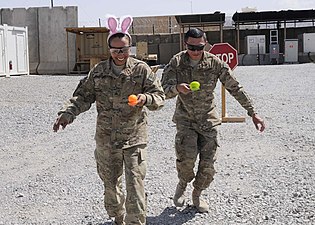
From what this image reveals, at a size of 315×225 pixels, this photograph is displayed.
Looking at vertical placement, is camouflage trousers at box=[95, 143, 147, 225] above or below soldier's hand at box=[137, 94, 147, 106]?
below

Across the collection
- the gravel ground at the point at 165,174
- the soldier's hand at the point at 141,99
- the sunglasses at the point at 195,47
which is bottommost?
the gravel ground at the point at 165,174

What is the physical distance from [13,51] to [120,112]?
23.7 m

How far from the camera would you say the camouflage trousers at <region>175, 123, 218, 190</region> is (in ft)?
16.5

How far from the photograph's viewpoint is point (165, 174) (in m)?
6.68

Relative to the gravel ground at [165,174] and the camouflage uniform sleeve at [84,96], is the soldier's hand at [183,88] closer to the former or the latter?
the camouflage uniform sleeve at [84,96]

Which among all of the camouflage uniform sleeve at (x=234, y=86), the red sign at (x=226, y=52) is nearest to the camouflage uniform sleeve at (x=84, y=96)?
the camouflage uniform sleeve at (x=234, y=86)

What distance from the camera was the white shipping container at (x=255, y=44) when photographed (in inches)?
1558

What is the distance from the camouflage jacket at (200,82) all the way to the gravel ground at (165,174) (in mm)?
855

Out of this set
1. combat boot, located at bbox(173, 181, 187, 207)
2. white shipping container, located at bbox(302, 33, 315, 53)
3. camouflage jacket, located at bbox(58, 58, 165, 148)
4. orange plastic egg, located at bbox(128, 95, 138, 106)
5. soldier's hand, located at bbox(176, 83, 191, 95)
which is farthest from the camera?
white shipping container, located at bbox(302, 33, 315, 53)

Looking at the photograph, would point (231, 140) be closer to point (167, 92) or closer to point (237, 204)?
point (237, 204)

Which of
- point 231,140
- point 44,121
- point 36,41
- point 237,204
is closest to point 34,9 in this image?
point 36,41

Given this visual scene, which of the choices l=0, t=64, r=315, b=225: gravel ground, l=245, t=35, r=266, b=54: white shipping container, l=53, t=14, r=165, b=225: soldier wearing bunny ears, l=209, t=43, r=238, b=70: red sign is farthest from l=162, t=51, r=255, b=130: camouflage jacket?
l=245, t=35, r=266, b=54: white shipping container

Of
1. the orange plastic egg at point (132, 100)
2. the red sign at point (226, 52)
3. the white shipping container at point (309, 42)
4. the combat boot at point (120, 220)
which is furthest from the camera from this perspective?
the white shipping container at point (309, 42)

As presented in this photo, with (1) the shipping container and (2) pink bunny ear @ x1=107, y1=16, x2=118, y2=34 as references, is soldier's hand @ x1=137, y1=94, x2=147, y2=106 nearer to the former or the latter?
(2) pink bunny ear @ x1=107, y1=16, x2=118, y2=34
